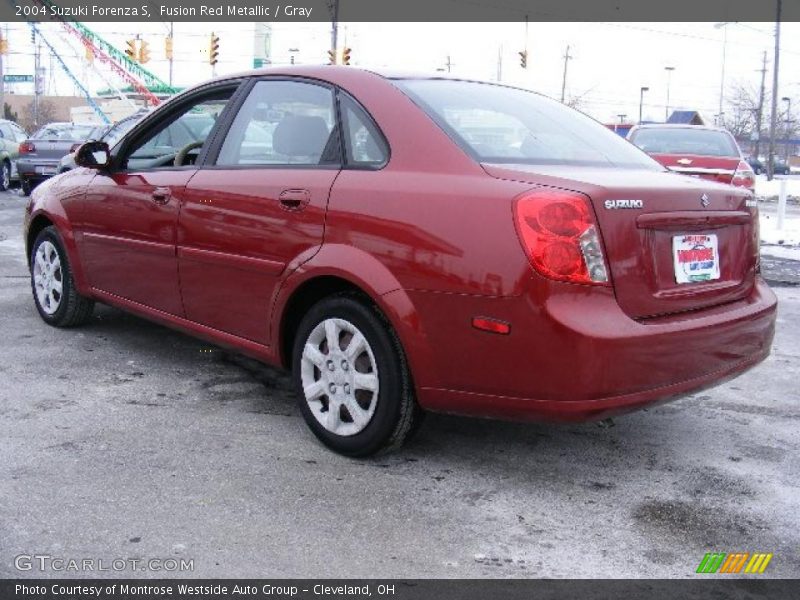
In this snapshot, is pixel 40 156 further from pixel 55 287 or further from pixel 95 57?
pixel 95 57

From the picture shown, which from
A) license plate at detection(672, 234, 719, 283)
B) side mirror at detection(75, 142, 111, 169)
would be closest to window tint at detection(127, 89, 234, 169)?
side mirror at detection(75, 142, 111, 169)

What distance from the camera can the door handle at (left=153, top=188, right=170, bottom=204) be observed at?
4.40 metres

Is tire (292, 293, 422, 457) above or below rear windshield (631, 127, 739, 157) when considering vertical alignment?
below

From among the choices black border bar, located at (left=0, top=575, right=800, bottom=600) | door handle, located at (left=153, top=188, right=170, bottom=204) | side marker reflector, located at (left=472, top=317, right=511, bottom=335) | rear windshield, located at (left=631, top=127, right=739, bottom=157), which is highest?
rear windshield, located at (left=631, top=127, right=739, bottom=157)

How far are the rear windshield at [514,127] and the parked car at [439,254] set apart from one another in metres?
0.01

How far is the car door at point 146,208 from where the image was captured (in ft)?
14.5

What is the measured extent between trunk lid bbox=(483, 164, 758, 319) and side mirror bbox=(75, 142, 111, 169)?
8.84 feet

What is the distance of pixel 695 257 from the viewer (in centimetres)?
334

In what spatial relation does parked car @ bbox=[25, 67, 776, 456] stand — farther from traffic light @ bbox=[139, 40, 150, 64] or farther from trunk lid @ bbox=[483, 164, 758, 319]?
traffic light @ bbox=[139, 40, 150, 64]

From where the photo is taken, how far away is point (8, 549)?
2.72m

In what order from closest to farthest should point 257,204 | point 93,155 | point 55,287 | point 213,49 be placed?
1. point 257,204
2. point 93,155
3. point 55,287
4. point 213,49

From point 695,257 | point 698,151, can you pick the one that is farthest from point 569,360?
point 698,151

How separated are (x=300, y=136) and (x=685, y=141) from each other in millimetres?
9356
